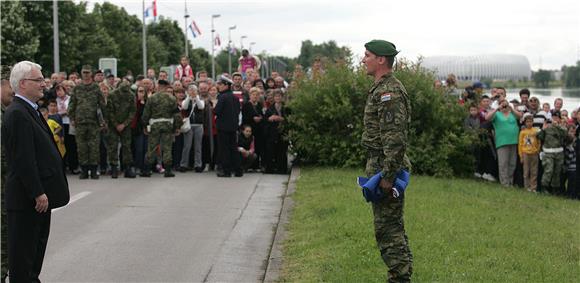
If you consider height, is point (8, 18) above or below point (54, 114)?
above

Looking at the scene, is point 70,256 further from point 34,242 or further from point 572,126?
point 572,126

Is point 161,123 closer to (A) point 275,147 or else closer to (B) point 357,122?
(A) point 275,147

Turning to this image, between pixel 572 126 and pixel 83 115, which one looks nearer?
pixel 83 115

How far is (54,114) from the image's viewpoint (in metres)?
16.7

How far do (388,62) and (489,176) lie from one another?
41.8 feet

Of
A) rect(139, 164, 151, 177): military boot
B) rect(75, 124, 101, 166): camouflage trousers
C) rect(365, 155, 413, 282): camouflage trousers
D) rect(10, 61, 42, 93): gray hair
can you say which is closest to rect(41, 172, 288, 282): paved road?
rect(75, 124, 101, 166): camouflage trousers

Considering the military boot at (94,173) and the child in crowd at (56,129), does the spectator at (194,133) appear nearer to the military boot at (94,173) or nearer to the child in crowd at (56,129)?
the military boot at (94,173)

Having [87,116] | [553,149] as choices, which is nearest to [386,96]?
[87,116]

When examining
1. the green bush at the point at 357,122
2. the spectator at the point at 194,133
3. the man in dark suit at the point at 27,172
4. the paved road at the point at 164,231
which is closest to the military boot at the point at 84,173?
the paved road at the point at 164,231

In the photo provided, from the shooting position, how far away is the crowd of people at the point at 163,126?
53.5 feet

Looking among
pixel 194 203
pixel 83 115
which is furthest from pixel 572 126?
pixel 83 115

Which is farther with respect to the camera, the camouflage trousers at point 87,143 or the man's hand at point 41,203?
the camouflage trousers at point 87,143

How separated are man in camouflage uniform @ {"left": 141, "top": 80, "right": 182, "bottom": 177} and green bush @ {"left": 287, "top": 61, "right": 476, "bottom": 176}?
2636 mm

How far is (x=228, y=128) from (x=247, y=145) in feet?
3.00
